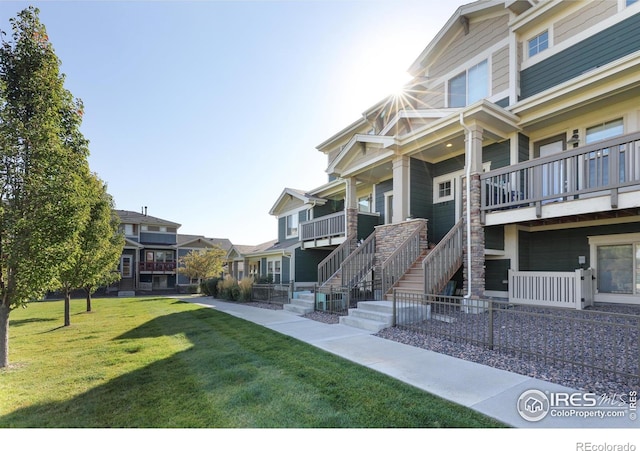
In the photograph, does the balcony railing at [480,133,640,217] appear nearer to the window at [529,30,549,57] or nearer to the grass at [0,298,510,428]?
the window at [529,30,549,57]

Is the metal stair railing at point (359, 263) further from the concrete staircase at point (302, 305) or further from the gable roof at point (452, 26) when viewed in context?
the gable roof at point (452, 26)

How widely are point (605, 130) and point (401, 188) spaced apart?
5.78m

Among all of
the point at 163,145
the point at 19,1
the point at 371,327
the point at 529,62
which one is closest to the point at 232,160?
the point at 163,145

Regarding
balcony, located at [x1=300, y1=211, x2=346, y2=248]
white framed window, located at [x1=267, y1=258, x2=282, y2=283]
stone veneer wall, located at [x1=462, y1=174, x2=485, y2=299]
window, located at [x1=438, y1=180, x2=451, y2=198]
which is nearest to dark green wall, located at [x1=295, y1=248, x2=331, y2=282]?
balcony, located at [x1=300, y1=211, x2=346, y2=248]

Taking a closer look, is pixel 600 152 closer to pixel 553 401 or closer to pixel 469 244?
pixel 469 244

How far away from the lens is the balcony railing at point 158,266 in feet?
109

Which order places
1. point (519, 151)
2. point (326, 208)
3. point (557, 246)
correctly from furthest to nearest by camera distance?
point (326, 208), point (519, 151), point (557, 246)

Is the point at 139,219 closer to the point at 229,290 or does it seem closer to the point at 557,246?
the point at 229,290

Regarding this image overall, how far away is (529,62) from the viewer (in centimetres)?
997

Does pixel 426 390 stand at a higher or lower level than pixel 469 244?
lower

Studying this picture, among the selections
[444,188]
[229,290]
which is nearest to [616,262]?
[444,188]

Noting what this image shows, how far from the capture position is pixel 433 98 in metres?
13.0

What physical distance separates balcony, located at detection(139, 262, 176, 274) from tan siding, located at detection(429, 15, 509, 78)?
32.0m

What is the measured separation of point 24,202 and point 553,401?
29.5ft
